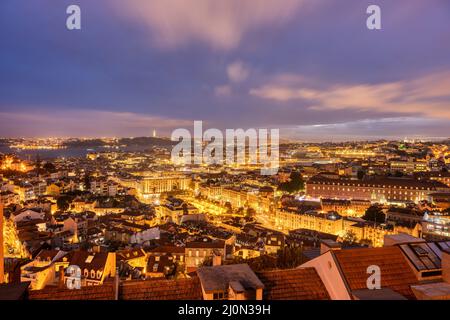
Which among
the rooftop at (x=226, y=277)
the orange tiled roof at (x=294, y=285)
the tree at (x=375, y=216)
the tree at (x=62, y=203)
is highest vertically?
the rooftop at (x=226, y=277)

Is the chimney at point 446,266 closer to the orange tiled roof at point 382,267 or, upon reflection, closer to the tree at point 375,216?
the orange tiled roof at point 382,267

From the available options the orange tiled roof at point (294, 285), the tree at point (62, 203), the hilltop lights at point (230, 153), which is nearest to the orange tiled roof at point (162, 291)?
the orange tiled roof at point (294, 285)

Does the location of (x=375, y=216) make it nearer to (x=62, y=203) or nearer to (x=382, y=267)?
(x=382, y=267)

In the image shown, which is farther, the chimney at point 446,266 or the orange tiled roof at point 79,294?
the chimney at point 446,266

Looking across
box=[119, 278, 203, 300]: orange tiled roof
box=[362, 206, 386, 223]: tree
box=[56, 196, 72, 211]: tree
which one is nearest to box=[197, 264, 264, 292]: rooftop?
box=[119, 278, 203, 300]: orange tiled roof
